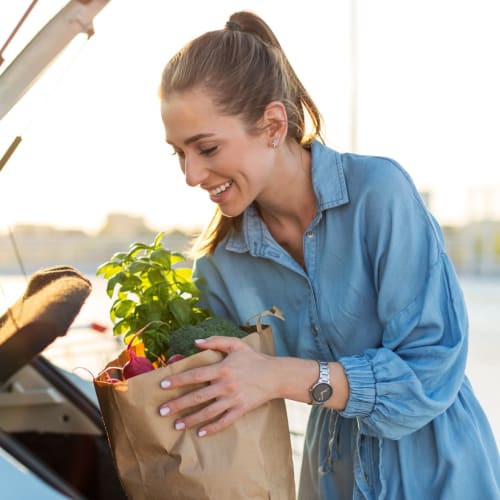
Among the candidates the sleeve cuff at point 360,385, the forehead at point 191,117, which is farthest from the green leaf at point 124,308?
the sleeve cuff at point 360,385

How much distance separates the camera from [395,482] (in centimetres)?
159

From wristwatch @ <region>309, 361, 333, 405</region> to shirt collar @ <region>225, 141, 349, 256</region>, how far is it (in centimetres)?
36

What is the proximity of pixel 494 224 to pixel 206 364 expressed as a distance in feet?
56.9

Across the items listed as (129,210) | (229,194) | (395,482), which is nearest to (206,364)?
(229,194)

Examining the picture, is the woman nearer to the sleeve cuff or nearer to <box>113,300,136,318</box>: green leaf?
the sleeve cuff

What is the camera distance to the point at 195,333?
56.5 inches

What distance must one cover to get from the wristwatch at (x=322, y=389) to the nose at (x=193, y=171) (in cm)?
43

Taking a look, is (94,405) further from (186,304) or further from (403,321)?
(403,321)

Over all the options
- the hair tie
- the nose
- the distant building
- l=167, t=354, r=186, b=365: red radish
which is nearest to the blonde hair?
the hair tie

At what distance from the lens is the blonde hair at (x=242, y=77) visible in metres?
1.57

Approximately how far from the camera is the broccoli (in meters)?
1.43

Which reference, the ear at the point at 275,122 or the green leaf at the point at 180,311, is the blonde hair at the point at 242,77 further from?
the green leaf at the point at 180,311

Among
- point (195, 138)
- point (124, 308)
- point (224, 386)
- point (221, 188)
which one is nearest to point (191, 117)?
point (195, 138)

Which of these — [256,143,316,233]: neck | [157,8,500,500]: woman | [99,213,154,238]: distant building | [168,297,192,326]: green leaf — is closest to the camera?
[157,8,500,500]: woman
